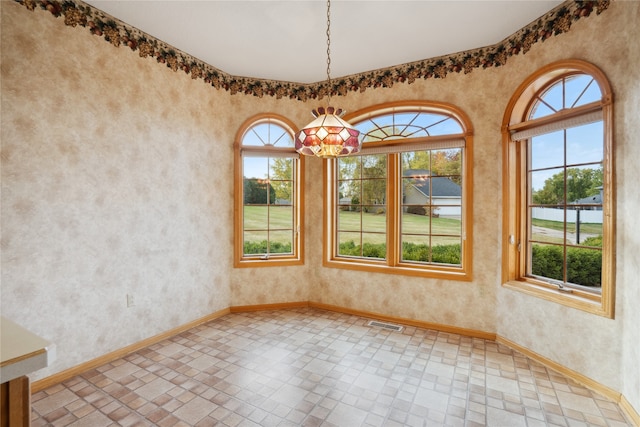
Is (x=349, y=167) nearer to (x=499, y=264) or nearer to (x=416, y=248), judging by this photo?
(x=416, y=248)

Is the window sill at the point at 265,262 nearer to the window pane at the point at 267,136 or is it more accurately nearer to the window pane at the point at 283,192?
the window pane at the point at 283,192

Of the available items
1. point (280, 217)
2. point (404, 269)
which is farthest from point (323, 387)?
point (280, 217)

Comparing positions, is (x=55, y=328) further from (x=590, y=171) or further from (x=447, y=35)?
(x=590, y=171)

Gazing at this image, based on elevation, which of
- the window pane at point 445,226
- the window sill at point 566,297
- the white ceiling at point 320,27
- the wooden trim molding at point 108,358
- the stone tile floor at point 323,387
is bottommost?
the stone tile floor at point 323,387

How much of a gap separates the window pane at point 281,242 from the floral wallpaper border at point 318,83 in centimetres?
190

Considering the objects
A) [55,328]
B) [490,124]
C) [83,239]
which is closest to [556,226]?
[490,124]

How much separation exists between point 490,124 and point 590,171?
1025 millimetres

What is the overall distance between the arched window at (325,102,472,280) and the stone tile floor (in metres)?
0.96

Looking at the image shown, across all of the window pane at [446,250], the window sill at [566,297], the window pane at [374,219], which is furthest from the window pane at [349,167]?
the window sill at [566,297]

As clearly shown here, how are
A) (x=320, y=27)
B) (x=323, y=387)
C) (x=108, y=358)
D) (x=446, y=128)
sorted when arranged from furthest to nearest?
(x=446, y=128)
(x=320, y=27)
(x=108, y=358)
(x=323, y=387)

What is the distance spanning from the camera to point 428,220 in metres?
3.76

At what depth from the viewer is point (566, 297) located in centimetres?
263

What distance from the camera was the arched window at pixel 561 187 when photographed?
7.89ft

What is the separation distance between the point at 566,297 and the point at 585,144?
133cm
